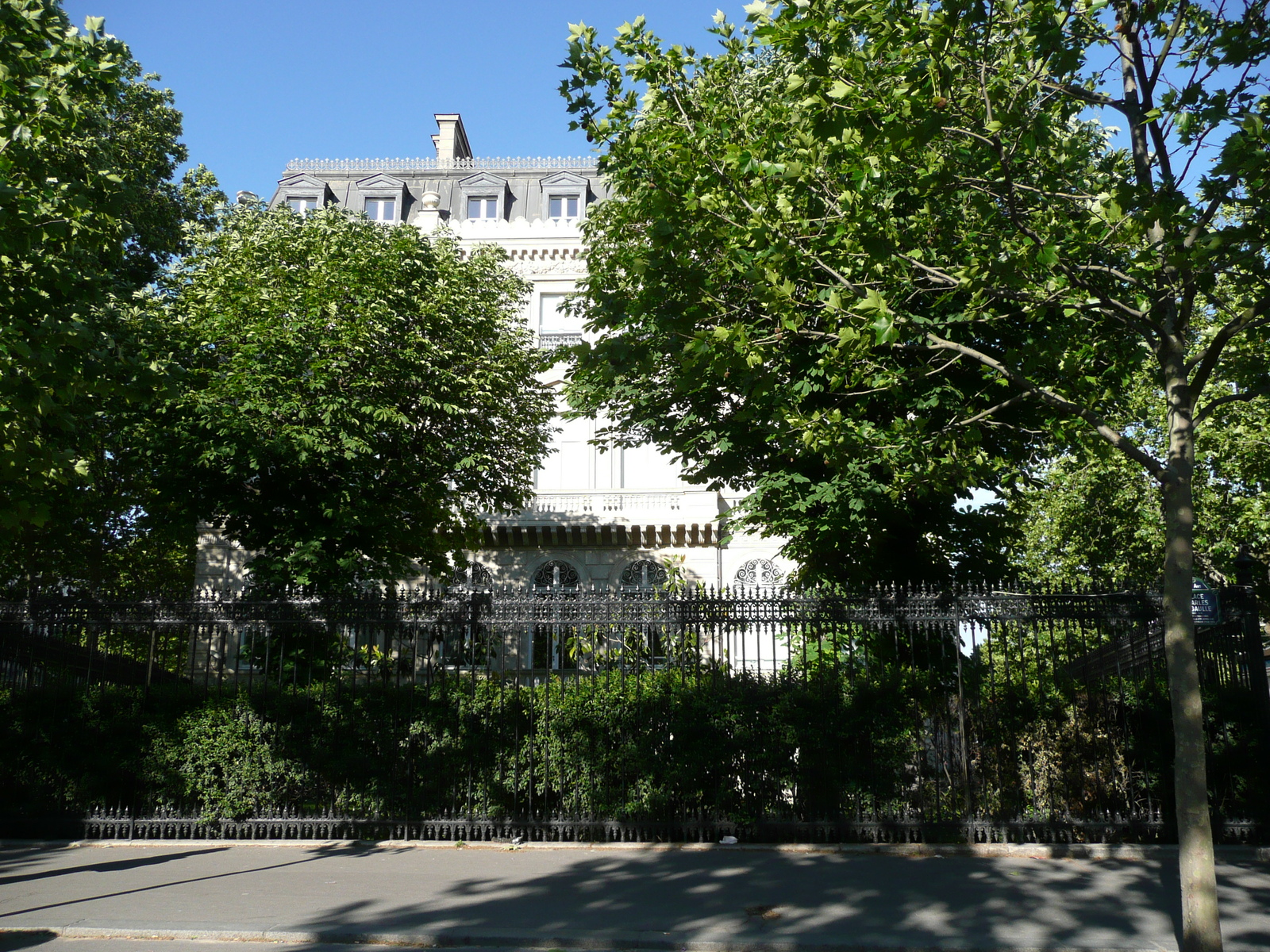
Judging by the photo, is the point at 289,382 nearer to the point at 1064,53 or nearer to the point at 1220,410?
the point at 1064,53

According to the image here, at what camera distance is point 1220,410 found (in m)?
21.8

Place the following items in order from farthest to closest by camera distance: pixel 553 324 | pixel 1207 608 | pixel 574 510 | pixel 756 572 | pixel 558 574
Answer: pixel 553 324, pixel 558 574, pixel 574 510, pixel 756 572, pixel 1207 608

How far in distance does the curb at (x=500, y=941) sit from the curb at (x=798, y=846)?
3813mm

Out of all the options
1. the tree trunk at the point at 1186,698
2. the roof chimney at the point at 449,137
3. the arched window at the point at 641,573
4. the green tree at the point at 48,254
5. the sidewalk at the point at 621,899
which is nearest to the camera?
the tree trunk at the point at 1186,698

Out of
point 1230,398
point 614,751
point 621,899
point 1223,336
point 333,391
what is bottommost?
point 621,899

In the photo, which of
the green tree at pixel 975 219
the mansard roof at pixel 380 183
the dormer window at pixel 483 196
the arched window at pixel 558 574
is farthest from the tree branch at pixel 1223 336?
the mansard roof at pixel 380 183

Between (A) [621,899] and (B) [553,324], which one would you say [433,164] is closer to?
(B) [553,324]

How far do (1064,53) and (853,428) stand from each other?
3.76 metres

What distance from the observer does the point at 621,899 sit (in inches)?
341

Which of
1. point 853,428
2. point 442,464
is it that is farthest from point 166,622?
point 853,428

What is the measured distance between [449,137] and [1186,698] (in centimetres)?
3908

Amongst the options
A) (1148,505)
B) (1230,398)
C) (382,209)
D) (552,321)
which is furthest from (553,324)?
(1230,398)

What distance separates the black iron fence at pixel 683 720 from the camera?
1109cm

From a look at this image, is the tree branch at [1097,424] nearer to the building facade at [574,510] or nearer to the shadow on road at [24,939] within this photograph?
the shadow on road at [24,939]
